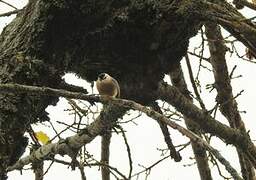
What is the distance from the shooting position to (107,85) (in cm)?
209

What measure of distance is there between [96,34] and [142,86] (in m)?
0.36

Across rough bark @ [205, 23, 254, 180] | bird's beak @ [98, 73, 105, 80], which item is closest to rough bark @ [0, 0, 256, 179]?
bird's beak @ [98, 73, 105, 80]

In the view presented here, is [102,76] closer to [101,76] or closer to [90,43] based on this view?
[101,76]

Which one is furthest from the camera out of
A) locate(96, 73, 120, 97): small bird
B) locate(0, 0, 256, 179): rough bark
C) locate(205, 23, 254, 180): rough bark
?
locate(205, 23, 254, 180): rough bark

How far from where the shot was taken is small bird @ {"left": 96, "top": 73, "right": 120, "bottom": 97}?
2.08m

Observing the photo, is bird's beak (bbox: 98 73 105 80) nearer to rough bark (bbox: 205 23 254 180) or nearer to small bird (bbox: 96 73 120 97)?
small bird (bbox: 96 73 120 97)

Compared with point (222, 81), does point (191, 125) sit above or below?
below

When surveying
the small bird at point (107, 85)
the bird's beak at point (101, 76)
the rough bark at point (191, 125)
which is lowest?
the small bird at point (107, 85)

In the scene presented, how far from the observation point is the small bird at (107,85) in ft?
6.83

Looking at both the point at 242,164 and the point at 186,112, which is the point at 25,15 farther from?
the point at 242,164

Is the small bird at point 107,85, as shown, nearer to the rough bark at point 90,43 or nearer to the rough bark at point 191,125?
the rough bark at point 90,43

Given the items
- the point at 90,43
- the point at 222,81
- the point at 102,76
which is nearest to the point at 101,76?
the point at 102,76

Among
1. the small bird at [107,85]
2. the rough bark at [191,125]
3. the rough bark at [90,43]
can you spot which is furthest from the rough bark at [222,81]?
the small bird at [107,85]

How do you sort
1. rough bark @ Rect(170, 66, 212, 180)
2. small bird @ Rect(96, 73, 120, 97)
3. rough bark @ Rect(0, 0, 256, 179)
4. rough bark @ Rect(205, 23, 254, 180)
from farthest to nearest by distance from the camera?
1. rough bark @ Rect(170, 66, 212, 180)
2. rough bark @ Rect(205, 23, 254, 180)
3. small bird @ Rect(96, 73, 120, 97)
4. rough bark @ Rect(0, 0, 256, 179)
